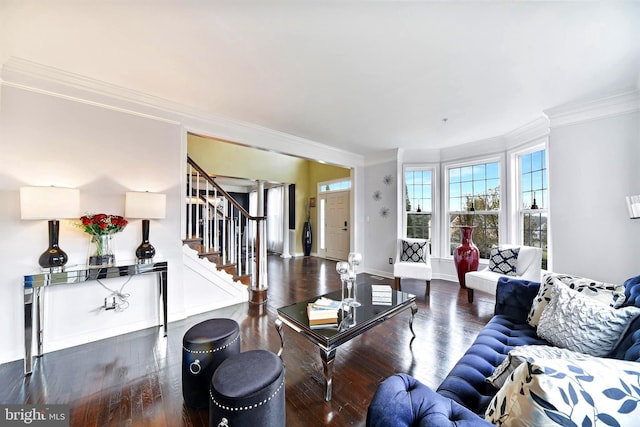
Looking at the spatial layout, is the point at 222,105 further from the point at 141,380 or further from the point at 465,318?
the point at 465,318

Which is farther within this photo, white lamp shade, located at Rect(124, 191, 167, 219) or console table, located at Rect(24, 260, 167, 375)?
white lamp shade, located at Rect(124, 191, 167, 219)

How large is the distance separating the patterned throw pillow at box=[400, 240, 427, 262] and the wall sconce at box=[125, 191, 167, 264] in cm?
365

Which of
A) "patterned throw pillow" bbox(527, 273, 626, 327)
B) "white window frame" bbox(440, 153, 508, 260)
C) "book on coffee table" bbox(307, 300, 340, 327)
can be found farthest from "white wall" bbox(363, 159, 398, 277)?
"book on coffee table" bbox(307, 300, 340, 327)

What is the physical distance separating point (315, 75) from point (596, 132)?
321cm

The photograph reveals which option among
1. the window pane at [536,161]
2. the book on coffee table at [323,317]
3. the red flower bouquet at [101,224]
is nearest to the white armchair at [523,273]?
the window pane at [536,161]

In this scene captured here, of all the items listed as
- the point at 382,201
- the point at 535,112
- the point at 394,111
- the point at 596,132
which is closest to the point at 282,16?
the point at 394,111

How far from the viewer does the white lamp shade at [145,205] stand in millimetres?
2416

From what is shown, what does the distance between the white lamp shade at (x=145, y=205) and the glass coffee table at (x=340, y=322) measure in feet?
5.48

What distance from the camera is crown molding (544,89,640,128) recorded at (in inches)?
99.0

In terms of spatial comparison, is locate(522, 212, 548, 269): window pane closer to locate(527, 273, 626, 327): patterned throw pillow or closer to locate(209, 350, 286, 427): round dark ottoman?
locate(527, 273, 626, 327): patterned throw pillow

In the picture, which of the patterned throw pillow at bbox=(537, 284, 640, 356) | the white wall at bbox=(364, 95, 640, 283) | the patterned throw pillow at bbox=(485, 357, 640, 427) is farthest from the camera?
the white wall at bbox=(364, 95, 640, 283)

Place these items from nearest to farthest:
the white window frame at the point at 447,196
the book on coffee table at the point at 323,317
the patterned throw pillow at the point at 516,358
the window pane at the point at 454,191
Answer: the patterned throw pillow at the point at 516,358
the book on coffee table at the point at 323,317
the white window frame at the point at 447,196
the window pane at the point at 454,191

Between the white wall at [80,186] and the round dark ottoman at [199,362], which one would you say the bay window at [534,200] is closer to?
Result: the round dark ottoman at [199,362]

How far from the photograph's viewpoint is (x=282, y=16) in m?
1.62
